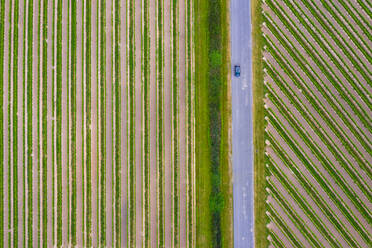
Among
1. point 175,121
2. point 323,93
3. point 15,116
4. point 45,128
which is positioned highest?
point 323,93

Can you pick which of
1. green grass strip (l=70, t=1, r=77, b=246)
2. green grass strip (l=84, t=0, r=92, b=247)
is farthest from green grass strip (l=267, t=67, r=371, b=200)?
green grass strip (l=70, t=1, r=77, b=246)

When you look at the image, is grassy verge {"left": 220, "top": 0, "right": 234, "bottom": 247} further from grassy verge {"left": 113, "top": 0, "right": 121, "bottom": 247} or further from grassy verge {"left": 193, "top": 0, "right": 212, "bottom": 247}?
grassy verge {"left": 113, "top": 0, "right": 121, "bottom": 247}

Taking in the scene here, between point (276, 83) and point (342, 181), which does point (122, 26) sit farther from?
point (342, 181)

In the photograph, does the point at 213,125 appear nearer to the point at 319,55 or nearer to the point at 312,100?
the point at 312,100

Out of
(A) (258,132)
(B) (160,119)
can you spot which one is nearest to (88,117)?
(B) (160,119)

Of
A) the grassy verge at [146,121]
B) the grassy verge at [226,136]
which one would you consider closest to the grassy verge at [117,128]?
the grassy verge at [146,121]

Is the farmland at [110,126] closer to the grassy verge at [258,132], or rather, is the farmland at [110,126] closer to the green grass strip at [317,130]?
the grassy verge at [258,132]
